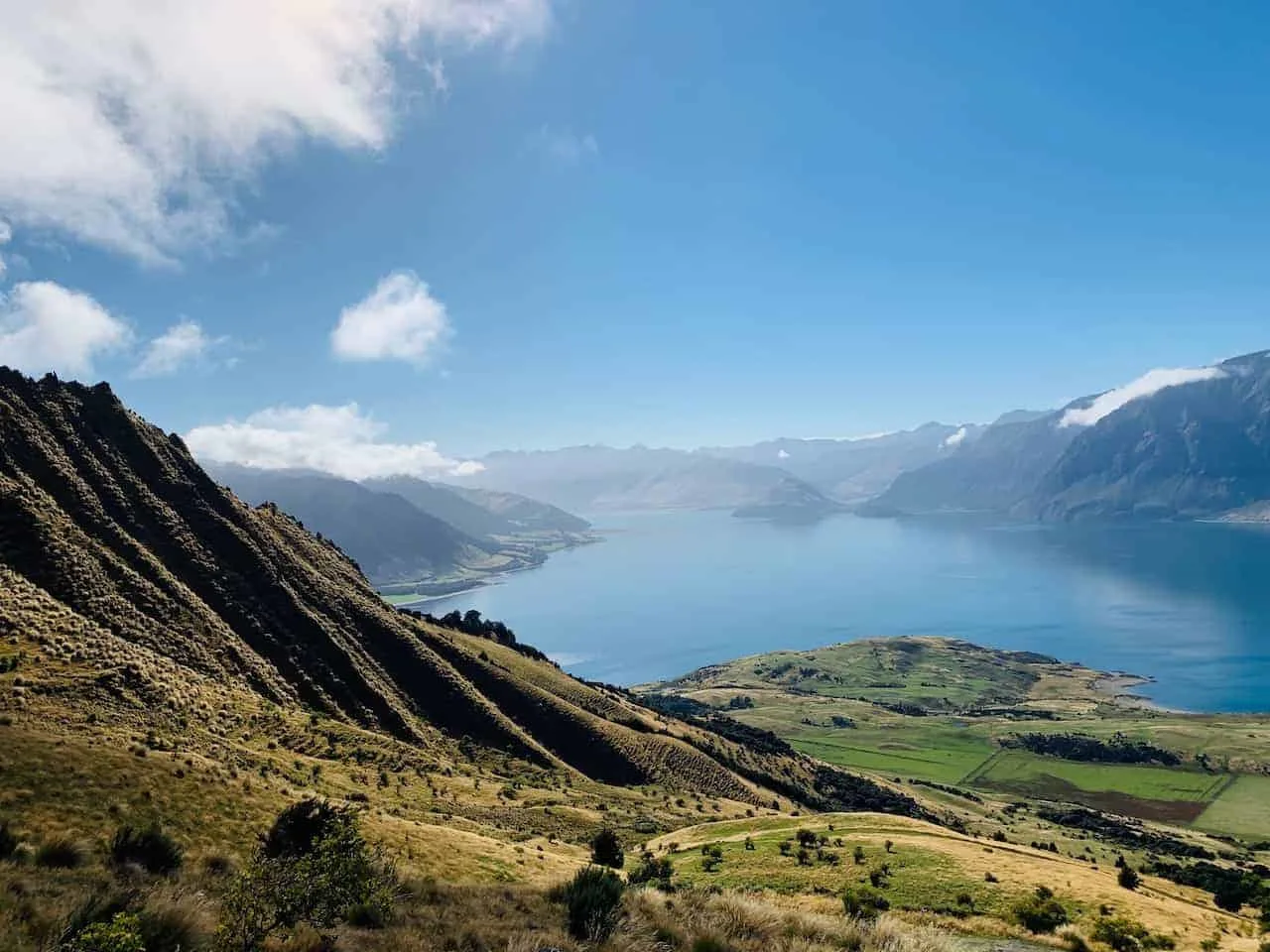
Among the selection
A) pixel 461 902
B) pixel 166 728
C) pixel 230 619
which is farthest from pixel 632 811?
pixel 461 902

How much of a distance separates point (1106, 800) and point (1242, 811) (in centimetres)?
2030

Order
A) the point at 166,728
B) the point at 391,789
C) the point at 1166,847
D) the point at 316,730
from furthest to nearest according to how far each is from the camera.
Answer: the point at 1166,847
the point at 316,730
the point at 391,789
the point at 166,728

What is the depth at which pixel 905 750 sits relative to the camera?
168625 millimetres

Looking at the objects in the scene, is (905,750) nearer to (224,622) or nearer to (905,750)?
(905,750)

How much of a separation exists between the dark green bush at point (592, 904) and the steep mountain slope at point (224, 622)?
2950 centimetres

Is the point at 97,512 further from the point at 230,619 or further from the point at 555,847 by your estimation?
the point at 555,847

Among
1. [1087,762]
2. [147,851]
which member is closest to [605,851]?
[147,851]

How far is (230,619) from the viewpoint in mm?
60219

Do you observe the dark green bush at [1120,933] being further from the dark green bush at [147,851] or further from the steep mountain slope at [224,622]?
the steep mountain slope at [224,622]

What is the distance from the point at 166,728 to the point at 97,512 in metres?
31.4

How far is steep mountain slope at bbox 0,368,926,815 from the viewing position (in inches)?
1777

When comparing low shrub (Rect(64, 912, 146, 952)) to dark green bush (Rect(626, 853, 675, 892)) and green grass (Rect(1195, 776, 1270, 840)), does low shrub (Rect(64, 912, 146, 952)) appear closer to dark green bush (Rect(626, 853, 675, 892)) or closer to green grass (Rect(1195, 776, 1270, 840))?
dark green bush (Rect(626, 853, 675, 892))

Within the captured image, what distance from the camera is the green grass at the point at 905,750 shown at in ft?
493

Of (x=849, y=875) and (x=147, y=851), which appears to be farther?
(x=849, y=875)
